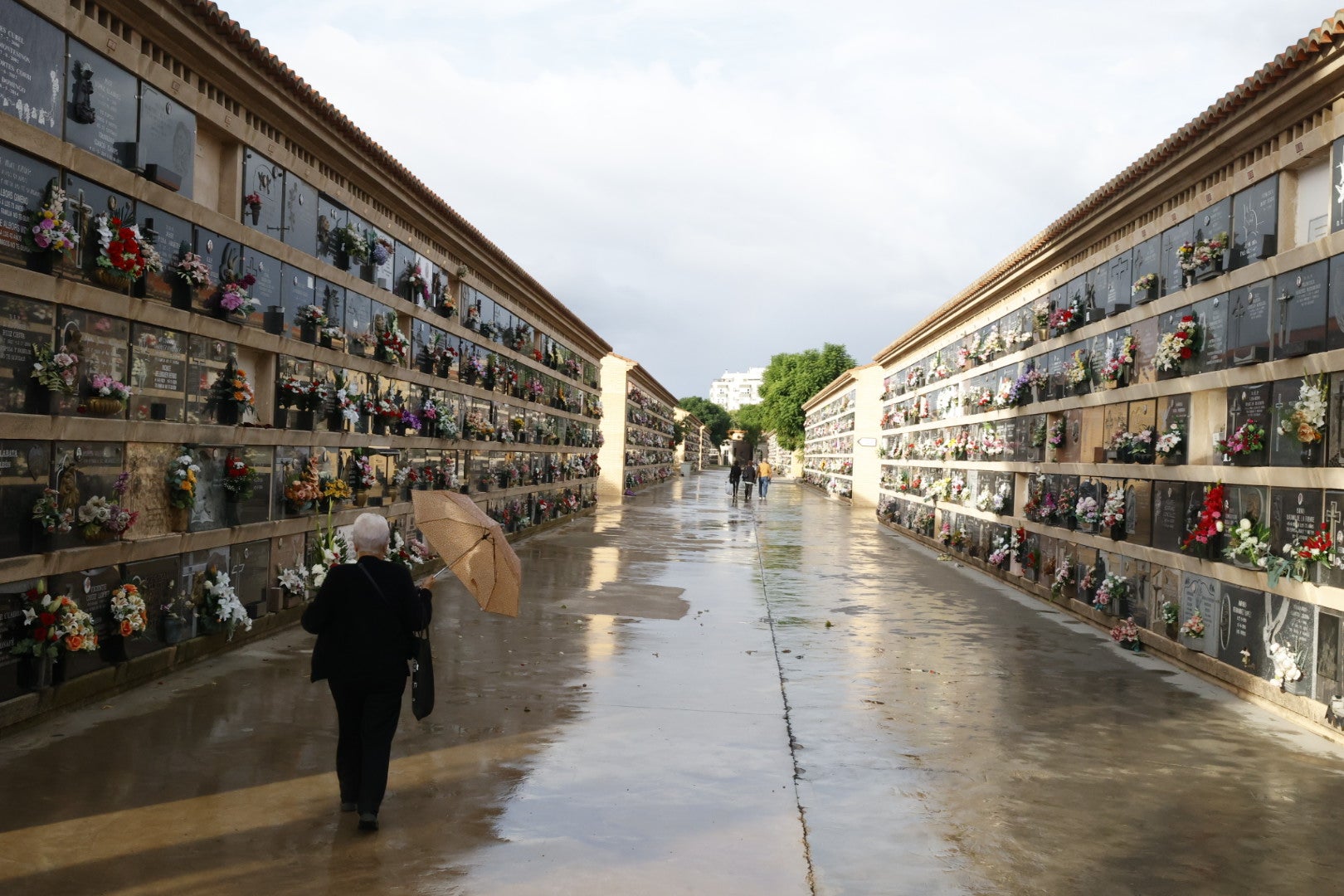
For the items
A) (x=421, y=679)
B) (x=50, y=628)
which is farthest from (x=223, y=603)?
(x=421, y=679)

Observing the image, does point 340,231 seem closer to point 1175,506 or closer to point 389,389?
point 389,389

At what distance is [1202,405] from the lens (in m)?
11.4

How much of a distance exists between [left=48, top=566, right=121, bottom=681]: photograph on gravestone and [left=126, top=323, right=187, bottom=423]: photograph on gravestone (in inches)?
52.7

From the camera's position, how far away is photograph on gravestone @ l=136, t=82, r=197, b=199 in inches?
363

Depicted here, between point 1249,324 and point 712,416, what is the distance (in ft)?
458

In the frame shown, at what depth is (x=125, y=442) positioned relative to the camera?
880cm

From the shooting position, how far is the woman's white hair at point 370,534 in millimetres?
5785

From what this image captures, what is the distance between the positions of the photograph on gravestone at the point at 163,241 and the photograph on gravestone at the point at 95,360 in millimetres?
611

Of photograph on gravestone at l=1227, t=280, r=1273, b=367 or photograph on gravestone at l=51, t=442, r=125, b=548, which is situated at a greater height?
photograph on gravestone at l=1227, t=280, r=1273, b=367

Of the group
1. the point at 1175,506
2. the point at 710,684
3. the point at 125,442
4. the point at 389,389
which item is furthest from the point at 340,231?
the point at 1175,506

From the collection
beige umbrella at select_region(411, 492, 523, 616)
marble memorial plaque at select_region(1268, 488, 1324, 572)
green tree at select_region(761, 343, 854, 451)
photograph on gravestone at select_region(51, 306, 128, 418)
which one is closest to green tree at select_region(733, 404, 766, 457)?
green tree at select_region(761, 343, 854, 451)

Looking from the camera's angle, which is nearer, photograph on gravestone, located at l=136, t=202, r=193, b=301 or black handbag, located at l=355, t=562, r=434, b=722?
black handbag, located at l=355, t=562, r=434, b=722

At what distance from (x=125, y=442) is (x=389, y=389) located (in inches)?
276

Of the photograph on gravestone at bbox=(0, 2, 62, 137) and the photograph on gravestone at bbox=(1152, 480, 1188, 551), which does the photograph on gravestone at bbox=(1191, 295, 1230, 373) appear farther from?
the photograph on gravestone at bbox=(0, 2, 62, 137)
